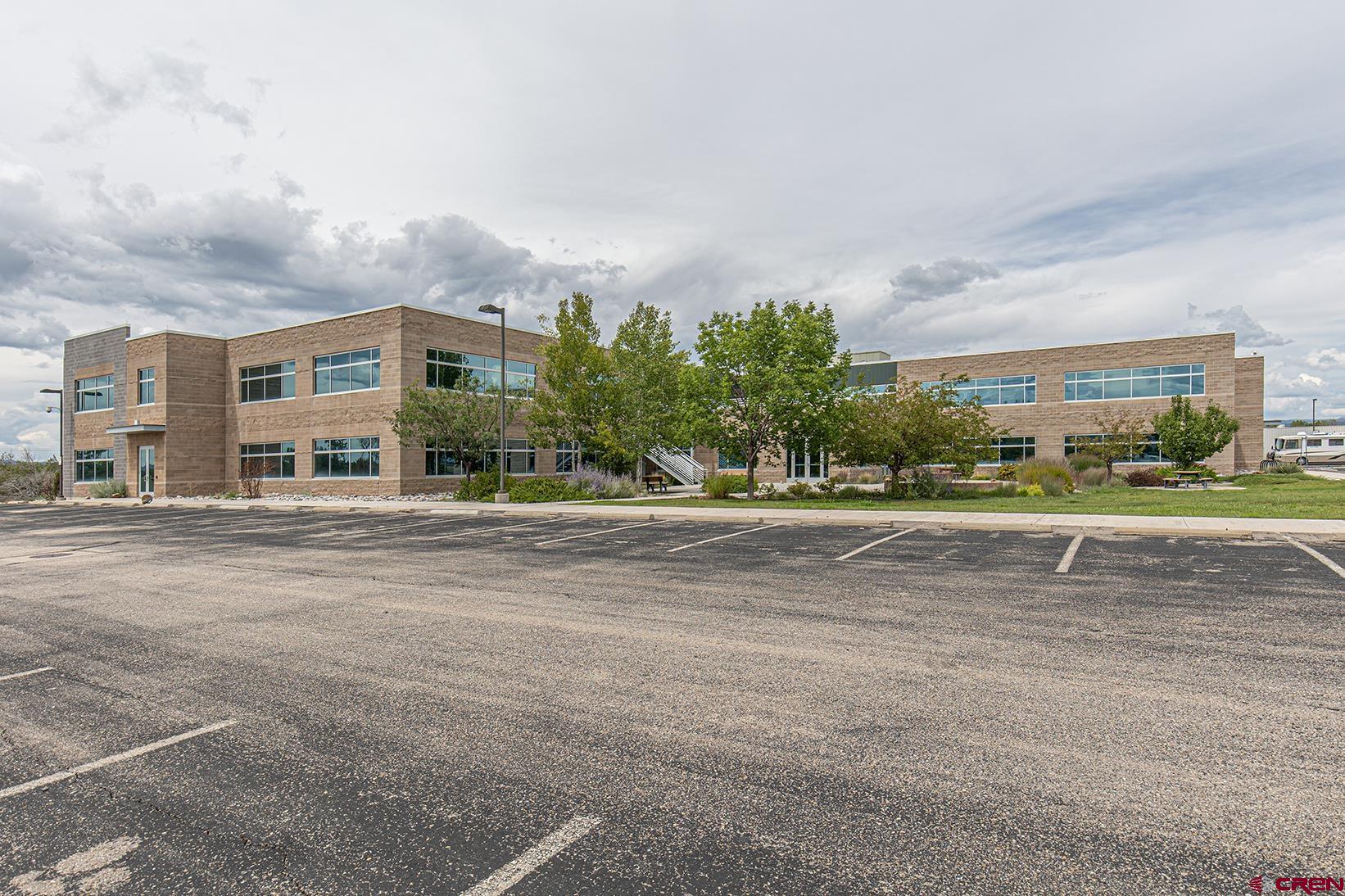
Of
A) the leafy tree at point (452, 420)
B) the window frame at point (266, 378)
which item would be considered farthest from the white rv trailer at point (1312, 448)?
the window frame at point (266, 378)

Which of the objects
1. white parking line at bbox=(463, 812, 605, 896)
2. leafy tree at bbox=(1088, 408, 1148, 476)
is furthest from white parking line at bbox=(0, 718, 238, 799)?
leafy tree at bbox=(1088, 408, 1148, 476)

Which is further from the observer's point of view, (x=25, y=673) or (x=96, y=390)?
(x=96, y=390)

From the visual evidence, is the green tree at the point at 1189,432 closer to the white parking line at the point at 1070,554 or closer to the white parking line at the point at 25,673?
the white parking line at the point at 1070,554

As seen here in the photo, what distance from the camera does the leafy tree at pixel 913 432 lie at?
976 inches

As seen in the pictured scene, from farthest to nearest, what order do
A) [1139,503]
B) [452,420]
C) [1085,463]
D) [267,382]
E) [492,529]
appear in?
[267,382]
[1085,463]
[452,420]
[1139,503]
[492,529]

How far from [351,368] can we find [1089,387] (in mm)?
42811

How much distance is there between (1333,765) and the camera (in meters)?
3.86

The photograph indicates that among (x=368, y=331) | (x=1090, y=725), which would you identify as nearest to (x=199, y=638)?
(x=1090, y=725)

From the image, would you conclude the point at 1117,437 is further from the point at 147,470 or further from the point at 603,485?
the point at 147,470

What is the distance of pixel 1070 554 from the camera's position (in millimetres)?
11969

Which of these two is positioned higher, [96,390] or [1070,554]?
[96,390]

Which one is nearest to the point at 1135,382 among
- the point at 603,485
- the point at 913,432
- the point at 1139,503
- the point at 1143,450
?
the point at 1143,450

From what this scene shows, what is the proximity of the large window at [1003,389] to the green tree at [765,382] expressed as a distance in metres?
22.8

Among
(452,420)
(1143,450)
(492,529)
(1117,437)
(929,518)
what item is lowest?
(492,529)
